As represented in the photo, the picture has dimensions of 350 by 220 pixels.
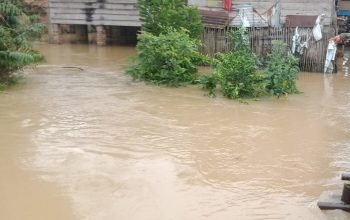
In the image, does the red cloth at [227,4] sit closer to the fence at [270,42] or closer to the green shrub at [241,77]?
the fence at [270,42]

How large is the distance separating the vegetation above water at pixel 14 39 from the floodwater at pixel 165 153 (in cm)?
40

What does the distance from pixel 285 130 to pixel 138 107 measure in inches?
97.5

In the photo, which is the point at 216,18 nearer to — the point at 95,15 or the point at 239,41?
the point at 239,41

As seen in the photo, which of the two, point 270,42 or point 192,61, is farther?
point 270,42

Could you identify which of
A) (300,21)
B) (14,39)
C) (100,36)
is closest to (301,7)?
(300,21)

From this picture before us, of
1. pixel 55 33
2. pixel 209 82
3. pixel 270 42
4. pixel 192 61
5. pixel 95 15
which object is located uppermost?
pixel 95 15

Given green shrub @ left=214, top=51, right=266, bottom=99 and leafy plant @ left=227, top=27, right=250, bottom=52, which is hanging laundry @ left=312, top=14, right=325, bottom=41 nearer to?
leafy plant @ left=227, top=27, right=250, bottom=52

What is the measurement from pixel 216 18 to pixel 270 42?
1.73 meters

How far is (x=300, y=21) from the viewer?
1202cm

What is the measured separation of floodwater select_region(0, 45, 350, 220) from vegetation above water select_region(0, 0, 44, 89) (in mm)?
404

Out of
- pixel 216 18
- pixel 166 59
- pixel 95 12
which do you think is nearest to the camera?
pixel 166 59

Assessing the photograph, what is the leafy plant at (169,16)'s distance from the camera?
35.2 ft

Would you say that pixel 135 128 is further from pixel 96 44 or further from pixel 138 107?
pixel 96 44

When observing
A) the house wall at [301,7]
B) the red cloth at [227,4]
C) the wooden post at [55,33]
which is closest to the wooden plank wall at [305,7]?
the house wall at [301,7]
